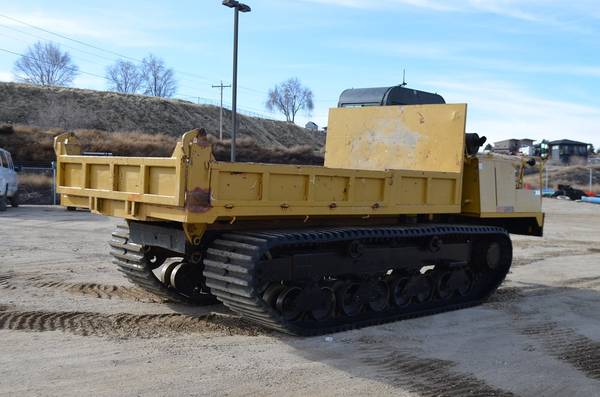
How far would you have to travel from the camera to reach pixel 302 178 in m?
6.32

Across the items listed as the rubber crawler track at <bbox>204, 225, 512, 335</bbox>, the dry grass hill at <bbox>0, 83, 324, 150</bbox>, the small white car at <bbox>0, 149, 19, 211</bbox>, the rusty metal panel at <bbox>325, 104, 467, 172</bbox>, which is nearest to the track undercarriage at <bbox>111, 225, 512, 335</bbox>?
the rubber crawler track at <bbox>204, 225, 512, 335</bbox>

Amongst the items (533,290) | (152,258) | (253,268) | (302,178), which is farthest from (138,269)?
(533,290)

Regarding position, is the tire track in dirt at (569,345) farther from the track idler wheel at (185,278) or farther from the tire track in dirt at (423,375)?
the track idler wheel at (185,278)

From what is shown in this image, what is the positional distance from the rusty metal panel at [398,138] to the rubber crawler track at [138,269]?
9.62 feet

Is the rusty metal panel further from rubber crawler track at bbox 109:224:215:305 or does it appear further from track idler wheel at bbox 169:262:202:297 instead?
rubber crawler track at bbox 109:224:215:305

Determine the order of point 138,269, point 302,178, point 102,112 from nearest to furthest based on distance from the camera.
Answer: point 302,178 → point 138,269 → point 102,112

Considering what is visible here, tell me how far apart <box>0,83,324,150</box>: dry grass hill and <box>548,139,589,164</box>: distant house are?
32970 mm

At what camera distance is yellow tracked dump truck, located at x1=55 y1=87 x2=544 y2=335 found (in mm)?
5945

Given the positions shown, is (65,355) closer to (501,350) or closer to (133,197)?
(133,197)

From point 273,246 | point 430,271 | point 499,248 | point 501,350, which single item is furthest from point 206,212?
point 499,248

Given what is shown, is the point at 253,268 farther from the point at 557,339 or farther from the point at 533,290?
the point at 533,290

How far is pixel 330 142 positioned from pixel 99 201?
12.4 feet

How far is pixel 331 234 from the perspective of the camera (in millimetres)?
6602

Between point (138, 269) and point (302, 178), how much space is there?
254 centimetres
